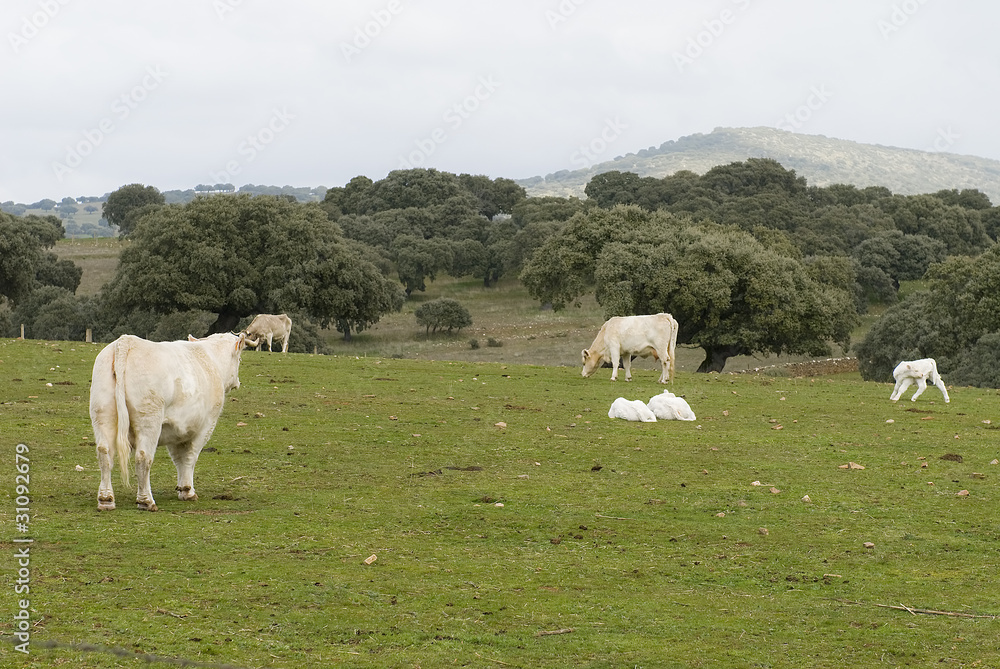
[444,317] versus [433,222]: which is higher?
[433,222]

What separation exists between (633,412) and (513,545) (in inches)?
449

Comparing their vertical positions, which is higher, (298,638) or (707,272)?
(707,272)

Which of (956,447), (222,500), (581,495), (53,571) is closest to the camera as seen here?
(53,571)

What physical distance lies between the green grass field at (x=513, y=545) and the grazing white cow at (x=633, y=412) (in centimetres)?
84

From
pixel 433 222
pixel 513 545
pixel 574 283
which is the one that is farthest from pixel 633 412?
pixel 433 222

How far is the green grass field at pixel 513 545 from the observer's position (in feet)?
26.1

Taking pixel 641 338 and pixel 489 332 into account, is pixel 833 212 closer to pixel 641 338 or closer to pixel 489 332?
pixel 489 332

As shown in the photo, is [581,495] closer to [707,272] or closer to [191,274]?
[707,272]

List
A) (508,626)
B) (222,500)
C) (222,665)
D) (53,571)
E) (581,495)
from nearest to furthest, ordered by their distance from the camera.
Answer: (222,665) → (508,626) → (53,571) → (222,500) → (581,495)

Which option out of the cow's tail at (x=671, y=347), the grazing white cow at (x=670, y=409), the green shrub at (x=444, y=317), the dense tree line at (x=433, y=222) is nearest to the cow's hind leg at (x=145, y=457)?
the grazing white cow at (x=670, y=409)

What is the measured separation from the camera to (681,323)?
50.5 meters

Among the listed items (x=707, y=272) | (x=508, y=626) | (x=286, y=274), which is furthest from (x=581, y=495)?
(x=286, y=274)

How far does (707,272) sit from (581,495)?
3625 cm

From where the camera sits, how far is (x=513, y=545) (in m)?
11.7
